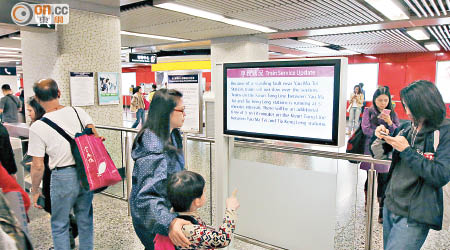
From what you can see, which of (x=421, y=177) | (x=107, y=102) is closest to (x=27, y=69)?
(x=107, y=102)

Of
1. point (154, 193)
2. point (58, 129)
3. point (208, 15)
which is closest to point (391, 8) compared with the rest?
point (208, 15)

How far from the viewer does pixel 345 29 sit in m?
8.37

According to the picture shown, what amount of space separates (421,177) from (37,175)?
2610mm

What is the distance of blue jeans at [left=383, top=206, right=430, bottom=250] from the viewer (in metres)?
1.80

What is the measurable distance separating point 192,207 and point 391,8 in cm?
617

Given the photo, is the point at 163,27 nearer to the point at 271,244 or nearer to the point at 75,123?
the point at 75,123

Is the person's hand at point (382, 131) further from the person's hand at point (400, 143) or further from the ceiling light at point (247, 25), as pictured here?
the ceiling light at point (247, 25)

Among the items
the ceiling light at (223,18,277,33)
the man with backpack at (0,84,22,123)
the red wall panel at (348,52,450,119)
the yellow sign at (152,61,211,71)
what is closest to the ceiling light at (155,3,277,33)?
the ceiling light at (223,18,277,33)

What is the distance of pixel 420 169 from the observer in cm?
171

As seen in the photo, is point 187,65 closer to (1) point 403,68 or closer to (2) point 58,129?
(1) point 403,68

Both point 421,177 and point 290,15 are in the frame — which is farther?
point 290,15

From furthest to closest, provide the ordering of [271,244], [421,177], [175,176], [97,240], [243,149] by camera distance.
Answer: [97,240]
[243,149]
[271,244]
[421,177]
[175,176]

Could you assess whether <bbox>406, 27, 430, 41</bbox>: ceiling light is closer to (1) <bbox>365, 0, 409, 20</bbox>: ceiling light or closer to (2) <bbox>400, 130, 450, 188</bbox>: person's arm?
(1) <bbox>365, 0, 409, 20</bbox>: ceiling light

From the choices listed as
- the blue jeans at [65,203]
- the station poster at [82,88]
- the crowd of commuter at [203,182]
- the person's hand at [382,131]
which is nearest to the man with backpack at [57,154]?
the blue jeans at [65,203]
